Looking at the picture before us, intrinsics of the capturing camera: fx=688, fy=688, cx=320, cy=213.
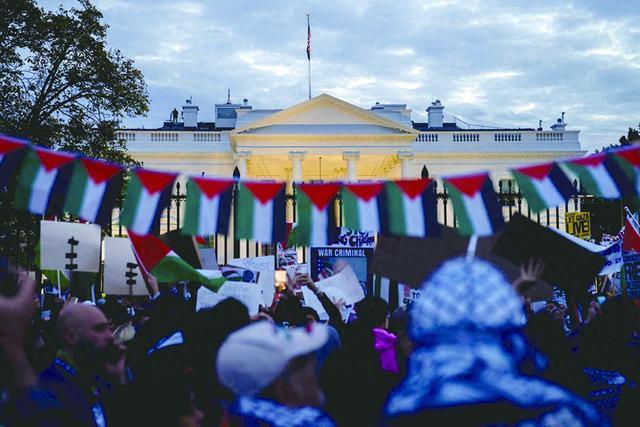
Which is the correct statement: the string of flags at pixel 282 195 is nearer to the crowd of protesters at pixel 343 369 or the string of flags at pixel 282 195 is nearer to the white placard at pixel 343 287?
the crowd of protesters at pixel 343 369

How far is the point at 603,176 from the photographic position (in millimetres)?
4410

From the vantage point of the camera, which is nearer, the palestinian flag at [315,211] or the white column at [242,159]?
the palestinian flag at [315,211]

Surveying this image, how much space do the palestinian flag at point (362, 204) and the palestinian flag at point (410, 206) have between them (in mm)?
64

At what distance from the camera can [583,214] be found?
1123 centimetres

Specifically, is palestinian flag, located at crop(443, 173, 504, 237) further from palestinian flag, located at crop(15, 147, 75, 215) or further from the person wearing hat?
palestinian flag, located at crop(15, 147, 75, 215)

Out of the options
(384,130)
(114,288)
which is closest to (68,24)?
(114,288)

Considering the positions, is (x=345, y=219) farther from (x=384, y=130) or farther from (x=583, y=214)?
(x=384, y=130)

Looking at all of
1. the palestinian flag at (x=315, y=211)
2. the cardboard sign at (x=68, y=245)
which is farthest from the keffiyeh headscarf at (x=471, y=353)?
the cardboard sign at (x=68, y=245)

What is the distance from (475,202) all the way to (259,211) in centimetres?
145

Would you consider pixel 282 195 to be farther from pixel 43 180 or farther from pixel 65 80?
pixel 65 80

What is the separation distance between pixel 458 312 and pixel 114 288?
5965 millimetres

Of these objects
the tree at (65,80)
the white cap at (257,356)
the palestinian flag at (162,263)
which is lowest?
the white cap at (257,356)

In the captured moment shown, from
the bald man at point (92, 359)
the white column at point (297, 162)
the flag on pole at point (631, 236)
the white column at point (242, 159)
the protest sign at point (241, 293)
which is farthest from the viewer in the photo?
the white column at point (242, 159)

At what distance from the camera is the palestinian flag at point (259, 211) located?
15.4ft
